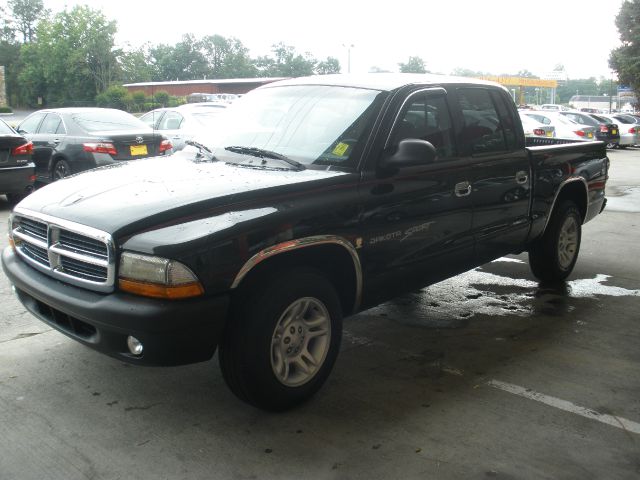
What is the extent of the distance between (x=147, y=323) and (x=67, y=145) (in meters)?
9.10

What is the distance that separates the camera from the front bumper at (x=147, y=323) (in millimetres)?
3119

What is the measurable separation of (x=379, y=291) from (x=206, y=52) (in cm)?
11383

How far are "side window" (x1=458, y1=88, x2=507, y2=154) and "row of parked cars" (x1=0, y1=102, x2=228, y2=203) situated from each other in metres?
6.05

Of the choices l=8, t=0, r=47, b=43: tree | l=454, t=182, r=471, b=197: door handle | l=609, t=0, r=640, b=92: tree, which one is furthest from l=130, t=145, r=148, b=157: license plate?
l=8, t=0, r=47, b=43: tree

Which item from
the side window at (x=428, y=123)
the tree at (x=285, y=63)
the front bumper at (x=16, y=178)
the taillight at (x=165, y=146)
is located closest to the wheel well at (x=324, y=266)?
the side window at (x=428, y=123)

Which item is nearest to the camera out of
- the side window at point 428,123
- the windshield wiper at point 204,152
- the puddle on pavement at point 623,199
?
the side window at point 428,123

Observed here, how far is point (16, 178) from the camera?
10.3 metres

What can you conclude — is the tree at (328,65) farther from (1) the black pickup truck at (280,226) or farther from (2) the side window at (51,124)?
(1) the black pickup truck at (280,226)

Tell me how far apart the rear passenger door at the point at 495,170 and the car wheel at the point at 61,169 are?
27.2 ft

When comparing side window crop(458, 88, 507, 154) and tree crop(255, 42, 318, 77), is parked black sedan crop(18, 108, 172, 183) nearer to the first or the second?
side window crop(458, 88, 507, 154)

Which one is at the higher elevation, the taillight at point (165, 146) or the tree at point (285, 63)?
the tree at point (285, 63)

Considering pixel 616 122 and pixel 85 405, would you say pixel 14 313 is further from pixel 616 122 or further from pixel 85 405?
pixel 616 122

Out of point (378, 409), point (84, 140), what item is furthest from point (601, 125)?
point (378, 409)

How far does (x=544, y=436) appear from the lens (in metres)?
3.47
